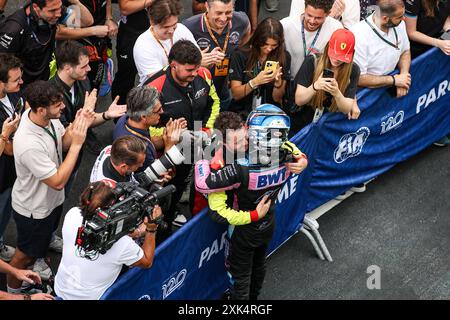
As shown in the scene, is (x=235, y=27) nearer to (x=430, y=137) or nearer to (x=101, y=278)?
(x=430, y=137)

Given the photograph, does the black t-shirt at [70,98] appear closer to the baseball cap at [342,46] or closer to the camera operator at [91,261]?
the camera operator at [91,261]

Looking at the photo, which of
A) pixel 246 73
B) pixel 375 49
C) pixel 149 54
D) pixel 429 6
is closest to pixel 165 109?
pixel 149 54

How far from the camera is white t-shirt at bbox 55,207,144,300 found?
179 inches

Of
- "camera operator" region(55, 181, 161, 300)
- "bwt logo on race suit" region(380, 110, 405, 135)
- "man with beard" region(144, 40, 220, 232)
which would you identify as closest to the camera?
"camera operator" region(55, 181, 161, 300)

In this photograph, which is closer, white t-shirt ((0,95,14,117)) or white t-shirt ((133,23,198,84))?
white t-shirt ((0,95,14,117))

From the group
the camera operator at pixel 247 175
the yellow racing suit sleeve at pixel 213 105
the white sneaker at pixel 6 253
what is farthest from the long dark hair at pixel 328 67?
the white sneaker at pixel 6 253

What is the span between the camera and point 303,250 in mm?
6785

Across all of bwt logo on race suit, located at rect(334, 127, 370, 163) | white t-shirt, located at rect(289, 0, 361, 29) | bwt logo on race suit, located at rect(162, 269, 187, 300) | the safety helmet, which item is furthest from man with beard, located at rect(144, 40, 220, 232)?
white t-shirt, located at rect(289, 0, 361, 29)

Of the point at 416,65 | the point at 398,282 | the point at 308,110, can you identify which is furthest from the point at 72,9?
the point at 398,282

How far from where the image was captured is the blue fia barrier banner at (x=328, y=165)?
5180 millimetres

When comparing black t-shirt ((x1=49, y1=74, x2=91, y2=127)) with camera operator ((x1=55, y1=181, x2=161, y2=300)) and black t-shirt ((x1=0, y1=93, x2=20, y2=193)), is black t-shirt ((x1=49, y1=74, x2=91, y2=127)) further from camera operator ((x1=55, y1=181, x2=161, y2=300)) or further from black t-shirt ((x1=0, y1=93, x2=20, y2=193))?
camera operator ((x1=55, y1=181, x2=161, y2=300))

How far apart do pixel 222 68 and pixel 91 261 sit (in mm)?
2875

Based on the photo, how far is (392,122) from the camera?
7.31 meters

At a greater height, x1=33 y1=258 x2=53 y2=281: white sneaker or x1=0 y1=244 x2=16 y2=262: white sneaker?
x1=33 y1=258 x2=53 y2=281: white sneaker
